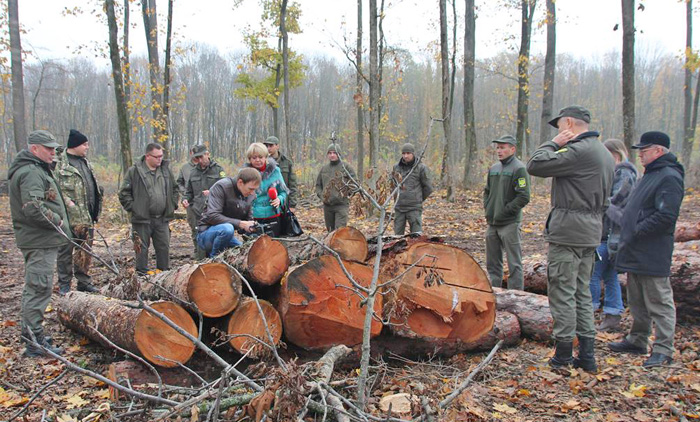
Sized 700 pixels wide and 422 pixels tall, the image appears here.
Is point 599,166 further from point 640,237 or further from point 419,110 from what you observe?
point 419,110

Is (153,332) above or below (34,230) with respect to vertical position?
below

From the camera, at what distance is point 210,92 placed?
139 feet

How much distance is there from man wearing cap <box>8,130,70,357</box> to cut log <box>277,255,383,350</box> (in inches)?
86.9

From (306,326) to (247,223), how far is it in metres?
1.68

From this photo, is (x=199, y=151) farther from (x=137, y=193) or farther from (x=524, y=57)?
(x=524, y=57)

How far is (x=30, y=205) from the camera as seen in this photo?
398 centimetres

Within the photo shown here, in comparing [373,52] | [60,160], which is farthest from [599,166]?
[373,52]

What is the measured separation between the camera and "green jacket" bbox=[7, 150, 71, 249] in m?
4.02

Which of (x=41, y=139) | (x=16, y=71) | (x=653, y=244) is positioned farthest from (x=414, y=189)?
(x=16, y=71)

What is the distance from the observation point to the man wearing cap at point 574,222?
Result: 12.1 feet

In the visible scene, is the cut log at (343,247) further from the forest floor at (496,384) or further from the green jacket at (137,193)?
the green jacket at (137,193)

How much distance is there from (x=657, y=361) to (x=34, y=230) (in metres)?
5.57

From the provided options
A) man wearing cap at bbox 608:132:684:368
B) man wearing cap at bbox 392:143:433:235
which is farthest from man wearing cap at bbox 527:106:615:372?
man wearing cap at bbox 392:143:433:235

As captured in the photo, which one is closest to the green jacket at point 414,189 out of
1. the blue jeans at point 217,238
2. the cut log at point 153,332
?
the blue jeans at point 217,238
